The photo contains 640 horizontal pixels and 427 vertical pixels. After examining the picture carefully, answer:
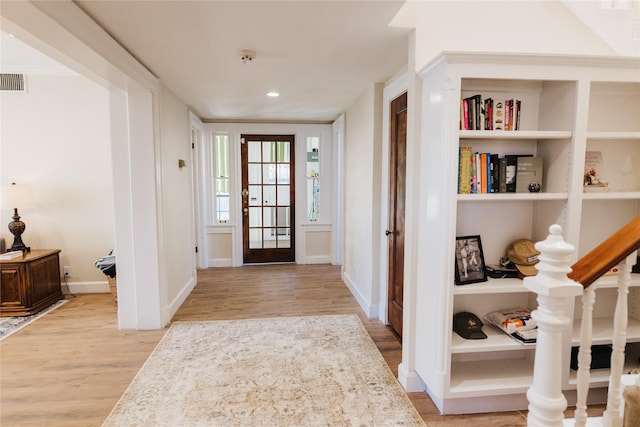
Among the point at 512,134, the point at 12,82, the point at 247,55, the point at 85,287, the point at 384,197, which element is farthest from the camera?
the point at 85,287

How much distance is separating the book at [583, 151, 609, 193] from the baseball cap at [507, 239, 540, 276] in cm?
52

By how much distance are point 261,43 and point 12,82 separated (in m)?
3.45

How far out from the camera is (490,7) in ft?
7.43

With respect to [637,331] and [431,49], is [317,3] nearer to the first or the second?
[431,49]

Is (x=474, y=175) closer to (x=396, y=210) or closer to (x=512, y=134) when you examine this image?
(x=512, y=134)

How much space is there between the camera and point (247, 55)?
8.61 ft

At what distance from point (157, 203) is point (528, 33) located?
126 inches

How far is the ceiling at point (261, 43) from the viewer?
1988mm

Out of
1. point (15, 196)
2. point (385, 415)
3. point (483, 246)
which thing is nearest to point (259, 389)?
point (385, 415)

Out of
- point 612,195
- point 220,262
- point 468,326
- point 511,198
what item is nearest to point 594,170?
point 612,195

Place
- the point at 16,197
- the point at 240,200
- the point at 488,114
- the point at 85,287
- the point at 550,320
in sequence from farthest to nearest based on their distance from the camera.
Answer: the point at 240,200
the point at 85,287
the point at 16,197
the point at 488,114
the point at 550,320

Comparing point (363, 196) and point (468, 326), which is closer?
point (468, 326)

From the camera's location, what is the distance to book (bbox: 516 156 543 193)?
84.7 inches

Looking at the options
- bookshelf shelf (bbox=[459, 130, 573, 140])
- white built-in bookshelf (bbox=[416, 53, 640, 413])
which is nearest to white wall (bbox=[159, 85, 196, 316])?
white built-in bookshelf (bbox=[416, 53, 640, 413])
